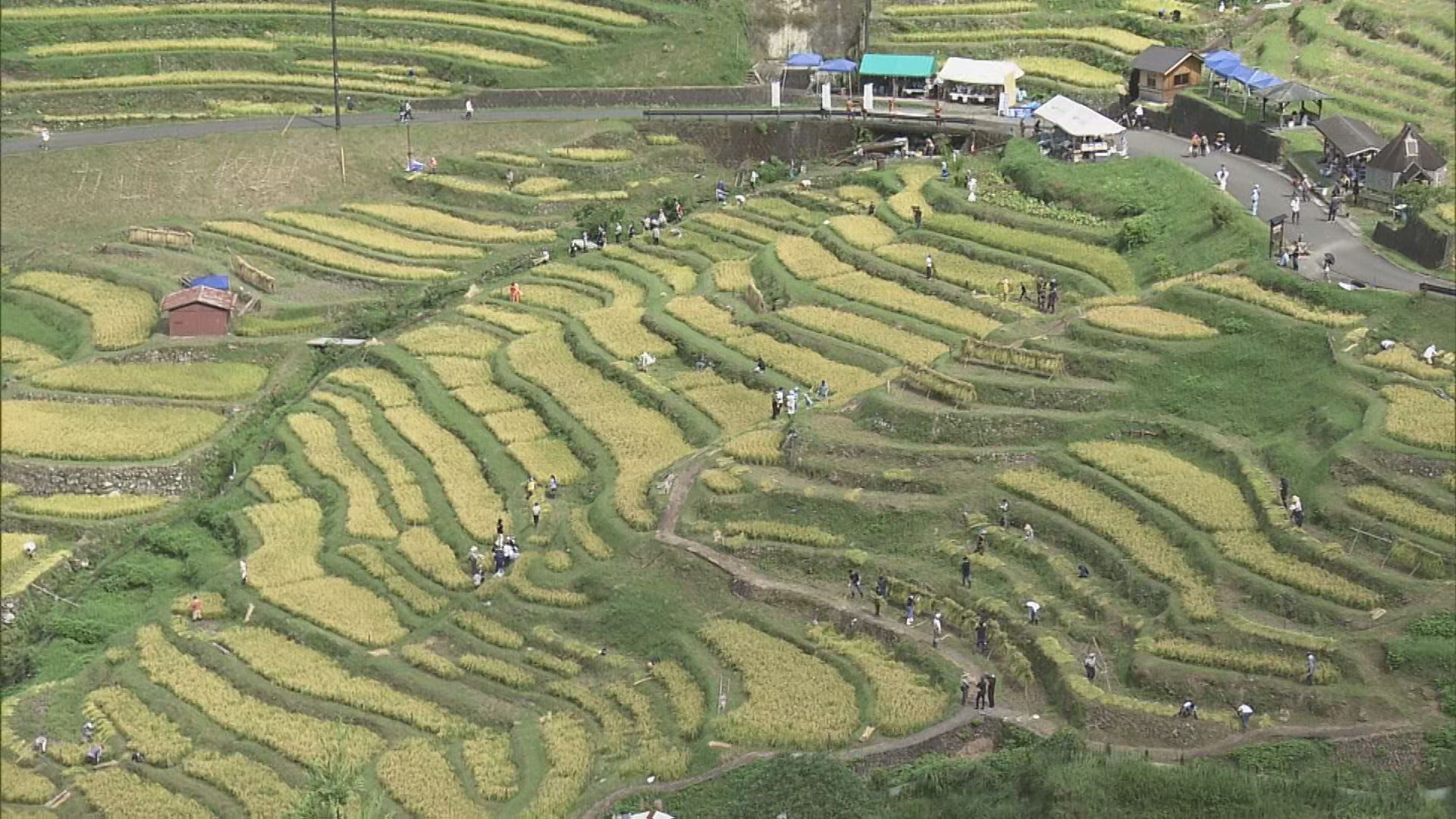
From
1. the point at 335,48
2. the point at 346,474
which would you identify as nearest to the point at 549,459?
the point at 346,474

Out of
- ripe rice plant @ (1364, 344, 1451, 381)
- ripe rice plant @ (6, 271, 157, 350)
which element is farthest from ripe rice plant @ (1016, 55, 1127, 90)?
ripe rice plant @ (6, 271, 157, 350)

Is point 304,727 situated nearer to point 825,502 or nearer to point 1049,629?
point 825,502

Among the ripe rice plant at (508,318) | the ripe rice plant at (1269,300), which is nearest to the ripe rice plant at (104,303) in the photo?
the ripe rice plant at (508,318)

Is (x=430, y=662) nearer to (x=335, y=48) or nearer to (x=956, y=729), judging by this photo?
(x=956, y=729)

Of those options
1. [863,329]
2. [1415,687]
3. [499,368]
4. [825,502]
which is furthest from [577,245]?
[1415,687]

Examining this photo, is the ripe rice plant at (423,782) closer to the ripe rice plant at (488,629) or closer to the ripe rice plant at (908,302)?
the ripe rice plant at (488,629)

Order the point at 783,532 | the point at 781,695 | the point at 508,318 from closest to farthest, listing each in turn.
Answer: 1. the point at 781,695
2. the point at 783,532
3. the point at 508,318
